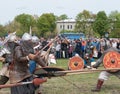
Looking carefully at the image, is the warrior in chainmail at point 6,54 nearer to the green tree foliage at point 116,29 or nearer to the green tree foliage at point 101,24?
the green tree foliage at point 101,24

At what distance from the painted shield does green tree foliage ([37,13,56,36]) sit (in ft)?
306

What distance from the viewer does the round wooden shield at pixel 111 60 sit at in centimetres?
1080

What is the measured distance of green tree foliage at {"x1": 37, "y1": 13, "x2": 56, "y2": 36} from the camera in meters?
110

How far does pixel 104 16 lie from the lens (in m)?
113

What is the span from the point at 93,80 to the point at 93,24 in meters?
96.3

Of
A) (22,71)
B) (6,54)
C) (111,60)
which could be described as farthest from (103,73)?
(22,71)

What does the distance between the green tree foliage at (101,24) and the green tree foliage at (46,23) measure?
1235 centimetres

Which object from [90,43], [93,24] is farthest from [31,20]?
[90,43]

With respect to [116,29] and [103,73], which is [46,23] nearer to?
[116,29]

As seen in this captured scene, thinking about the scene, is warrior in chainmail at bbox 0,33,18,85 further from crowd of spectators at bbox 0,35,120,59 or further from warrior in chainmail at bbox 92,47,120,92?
crowd of spectators at bbox 0,35,120,59

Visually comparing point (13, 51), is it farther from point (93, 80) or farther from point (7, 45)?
point (93, 80)

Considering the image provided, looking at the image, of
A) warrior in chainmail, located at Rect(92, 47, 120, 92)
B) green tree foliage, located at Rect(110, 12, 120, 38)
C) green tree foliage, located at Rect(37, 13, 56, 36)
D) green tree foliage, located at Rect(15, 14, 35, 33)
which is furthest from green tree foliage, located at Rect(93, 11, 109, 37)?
warrior in chainmail, located at Rect(92, 47, 120, 92)

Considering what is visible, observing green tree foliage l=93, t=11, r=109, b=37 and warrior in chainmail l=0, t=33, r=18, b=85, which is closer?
warrior in chainmail l=0, t=33, r=18, b=85

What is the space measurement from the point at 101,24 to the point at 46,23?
16.4 metres
